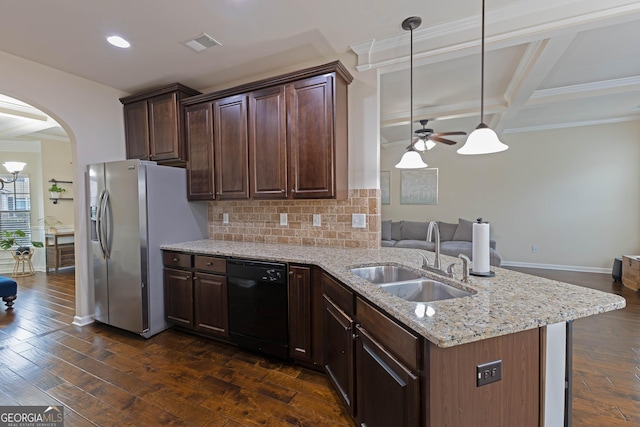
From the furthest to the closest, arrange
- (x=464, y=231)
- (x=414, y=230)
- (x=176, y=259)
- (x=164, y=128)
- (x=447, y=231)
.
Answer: (x=414, y=230), (x=447, y=231), (x=464, y=231), (x=164, y=128), (x=176, y=259)

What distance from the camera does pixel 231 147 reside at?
9.48 ft

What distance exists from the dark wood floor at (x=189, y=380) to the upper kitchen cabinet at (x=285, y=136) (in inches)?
59.6

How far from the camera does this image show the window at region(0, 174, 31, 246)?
561cm

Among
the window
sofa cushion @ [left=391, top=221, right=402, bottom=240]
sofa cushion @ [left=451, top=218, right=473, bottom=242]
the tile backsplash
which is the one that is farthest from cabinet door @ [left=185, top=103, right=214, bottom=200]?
the window

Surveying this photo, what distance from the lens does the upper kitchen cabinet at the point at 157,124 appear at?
3146mm

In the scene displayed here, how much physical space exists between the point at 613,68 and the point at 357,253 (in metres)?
3.67

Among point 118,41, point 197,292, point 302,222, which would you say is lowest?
point 197,292

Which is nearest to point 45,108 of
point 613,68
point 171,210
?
point 171,210

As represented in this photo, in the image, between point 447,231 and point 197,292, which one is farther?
point 447,231

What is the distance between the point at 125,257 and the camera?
2838 mm

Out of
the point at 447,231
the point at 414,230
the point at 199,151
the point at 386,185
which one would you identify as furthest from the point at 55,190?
the point at 447,231

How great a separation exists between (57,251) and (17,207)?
1.33 m

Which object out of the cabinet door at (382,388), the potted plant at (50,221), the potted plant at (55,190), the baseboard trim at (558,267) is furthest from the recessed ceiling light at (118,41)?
the baseboard trim at (558,267)

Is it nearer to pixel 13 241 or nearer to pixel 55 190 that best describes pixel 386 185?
pixel 55 190
